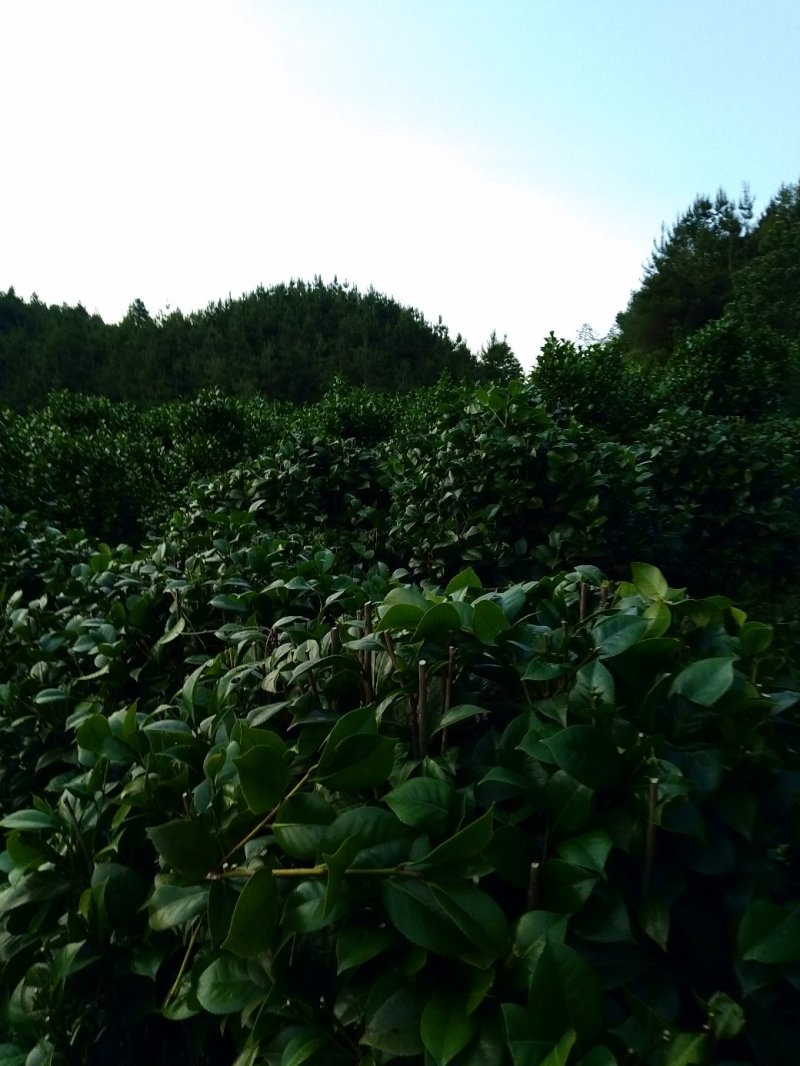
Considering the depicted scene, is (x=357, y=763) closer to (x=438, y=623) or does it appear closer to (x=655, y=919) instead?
(x=438, y=623)

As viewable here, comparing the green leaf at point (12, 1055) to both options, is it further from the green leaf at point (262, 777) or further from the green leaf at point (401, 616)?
the green leaf at point (401, 616)

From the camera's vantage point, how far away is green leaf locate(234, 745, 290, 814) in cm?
94

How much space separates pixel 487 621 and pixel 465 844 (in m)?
0.41

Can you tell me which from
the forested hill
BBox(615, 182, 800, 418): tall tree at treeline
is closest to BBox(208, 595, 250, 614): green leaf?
BBox(615, 182, 800, 418): tall tree at treeline

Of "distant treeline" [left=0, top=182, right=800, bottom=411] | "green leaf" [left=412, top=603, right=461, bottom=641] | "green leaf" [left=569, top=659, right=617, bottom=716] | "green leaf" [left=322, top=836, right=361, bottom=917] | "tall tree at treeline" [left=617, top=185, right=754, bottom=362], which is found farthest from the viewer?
"tall tree at treeline" [left=617, top=185, right=754, bottom=362]

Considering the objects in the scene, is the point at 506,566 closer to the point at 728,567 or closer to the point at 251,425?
the point at 728,567

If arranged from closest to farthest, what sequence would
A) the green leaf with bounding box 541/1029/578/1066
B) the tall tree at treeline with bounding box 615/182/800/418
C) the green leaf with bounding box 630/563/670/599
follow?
the green leaf with bounding box 541/1029/578/1066 → the green leaf with bounding box 630/563/670/599 → the tall tree at treeline with bounding box 615/182/800/418

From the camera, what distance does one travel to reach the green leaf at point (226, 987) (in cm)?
91

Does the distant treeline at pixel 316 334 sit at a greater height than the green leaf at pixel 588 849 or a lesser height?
greater

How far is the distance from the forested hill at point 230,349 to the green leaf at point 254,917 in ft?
88.1

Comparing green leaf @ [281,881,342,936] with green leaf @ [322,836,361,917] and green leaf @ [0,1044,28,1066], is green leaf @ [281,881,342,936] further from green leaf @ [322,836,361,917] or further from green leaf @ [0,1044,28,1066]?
green leaf @ [0,1044,28,1066]

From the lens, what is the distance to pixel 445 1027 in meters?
0.80

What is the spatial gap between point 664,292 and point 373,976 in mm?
36666

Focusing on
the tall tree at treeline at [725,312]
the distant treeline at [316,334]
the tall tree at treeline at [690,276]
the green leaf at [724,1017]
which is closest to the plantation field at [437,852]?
the green leaf at [724,1017]
